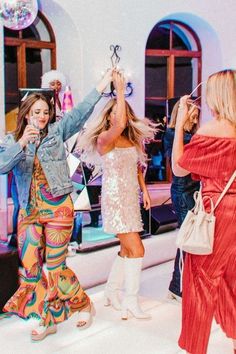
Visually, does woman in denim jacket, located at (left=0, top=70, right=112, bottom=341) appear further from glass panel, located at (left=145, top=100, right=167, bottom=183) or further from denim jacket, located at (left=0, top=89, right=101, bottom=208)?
glass panel, located at (left=145, top=100, right=167, bottom=183)

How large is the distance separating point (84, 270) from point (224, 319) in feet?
6.85

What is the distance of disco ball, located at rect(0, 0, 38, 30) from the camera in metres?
3.68

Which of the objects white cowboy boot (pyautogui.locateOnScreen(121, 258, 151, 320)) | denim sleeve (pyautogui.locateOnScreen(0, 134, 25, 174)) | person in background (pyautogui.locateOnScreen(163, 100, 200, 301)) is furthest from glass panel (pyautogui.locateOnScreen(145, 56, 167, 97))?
denim sleeve (pyautogui.locateOnScreen(0, 134, 25, 174))

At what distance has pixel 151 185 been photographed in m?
7.25

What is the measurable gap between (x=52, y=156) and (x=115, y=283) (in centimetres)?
118

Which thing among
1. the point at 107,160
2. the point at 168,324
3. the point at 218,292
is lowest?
the point at 168,324

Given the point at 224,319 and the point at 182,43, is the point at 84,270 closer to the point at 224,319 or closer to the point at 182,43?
the point at 224,319

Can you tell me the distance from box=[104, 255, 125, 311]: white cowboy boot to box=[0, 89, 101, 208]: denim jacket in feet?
2.81

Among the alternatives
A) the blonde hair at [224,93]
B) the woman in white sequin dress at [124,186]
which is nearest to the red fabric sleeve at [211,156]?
the blonde hair at [224,93]

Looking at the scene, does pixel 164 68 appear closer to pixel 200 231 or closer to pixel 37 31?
pixel 37 31

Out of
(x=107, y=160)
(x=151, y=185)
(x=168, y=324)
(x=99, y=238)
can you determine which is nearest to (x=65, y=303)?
(x=168, y=324)

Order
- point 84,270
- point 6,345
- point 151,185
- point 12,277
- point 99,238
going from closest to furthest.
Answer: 1. point 6,345
2. point 12,277
3. point 84,270
4. point 99,238
5. point 151,185

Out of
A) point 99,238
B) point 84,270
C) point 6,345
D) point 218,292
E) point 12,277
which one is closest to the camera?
point 218,292

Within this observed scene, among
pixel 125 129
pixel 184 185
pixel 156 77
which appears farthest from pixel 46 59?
pixel 184 185
